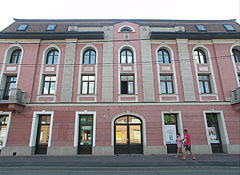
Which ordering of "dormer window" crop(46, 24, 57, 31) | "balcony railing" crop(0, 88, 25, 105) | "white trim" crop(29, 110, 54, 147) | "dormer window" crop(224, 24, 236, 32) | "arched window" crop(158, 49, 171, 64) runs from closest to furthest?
"balcony railing" crop(0, 88, 25, 105) → "white trim" crop(29, 110, 54, 147) → "arched window" crop(158, 49, 171, 64) → "dormer window" crop(224, 24, 236, 32) → "dormer window" crop(46, 24, 57, 31)

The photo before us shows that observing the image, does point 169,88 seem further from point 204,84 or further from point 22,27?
point 22,27

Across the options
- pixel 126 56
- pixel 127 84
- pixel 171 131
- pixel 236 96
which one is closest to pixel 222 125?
pixel 236 96

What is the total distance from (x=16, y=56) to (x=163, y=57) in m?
14.7

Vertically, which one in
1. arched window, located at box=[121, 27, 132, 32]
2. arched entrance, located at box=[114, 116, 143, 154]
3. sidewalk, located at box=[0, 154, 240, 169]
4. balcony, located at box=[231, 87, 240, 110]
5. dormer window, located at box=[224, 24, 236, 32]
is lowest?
sidewalk, located at box=[0, 154, 240, 169]

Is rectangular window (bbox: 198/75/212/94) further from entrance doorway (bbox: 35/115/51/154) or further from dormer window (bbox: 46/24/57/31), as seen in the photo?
dormer window (bbox: 46/24/57/31)

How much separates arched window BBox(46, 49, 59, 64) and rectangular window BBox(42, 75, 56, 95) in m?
1.63

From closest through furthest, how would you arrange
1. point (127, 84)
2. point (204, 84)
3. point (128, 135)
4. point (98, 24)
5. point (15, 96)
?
point (15, 96) < point (128, 135) < point (127, 84) < point (204, 84) < point (98, 24)

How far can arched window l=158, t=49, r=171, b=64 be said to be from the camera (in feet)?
43.8

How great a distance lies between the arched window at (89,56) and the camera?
13.4 metres

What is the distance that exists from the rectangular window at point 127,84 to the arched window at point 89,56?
348 centimetres

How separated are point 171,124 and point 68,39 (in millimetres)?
12595

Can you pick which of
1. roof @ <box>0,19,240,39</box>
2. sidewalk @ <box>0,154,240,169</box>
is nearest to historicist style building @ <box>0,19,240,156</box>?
roof @ <box>0,19,240,39</box>

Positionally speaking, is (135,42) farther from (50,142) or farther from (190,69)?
(50,142)

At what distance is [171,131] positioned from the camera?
11523mm
